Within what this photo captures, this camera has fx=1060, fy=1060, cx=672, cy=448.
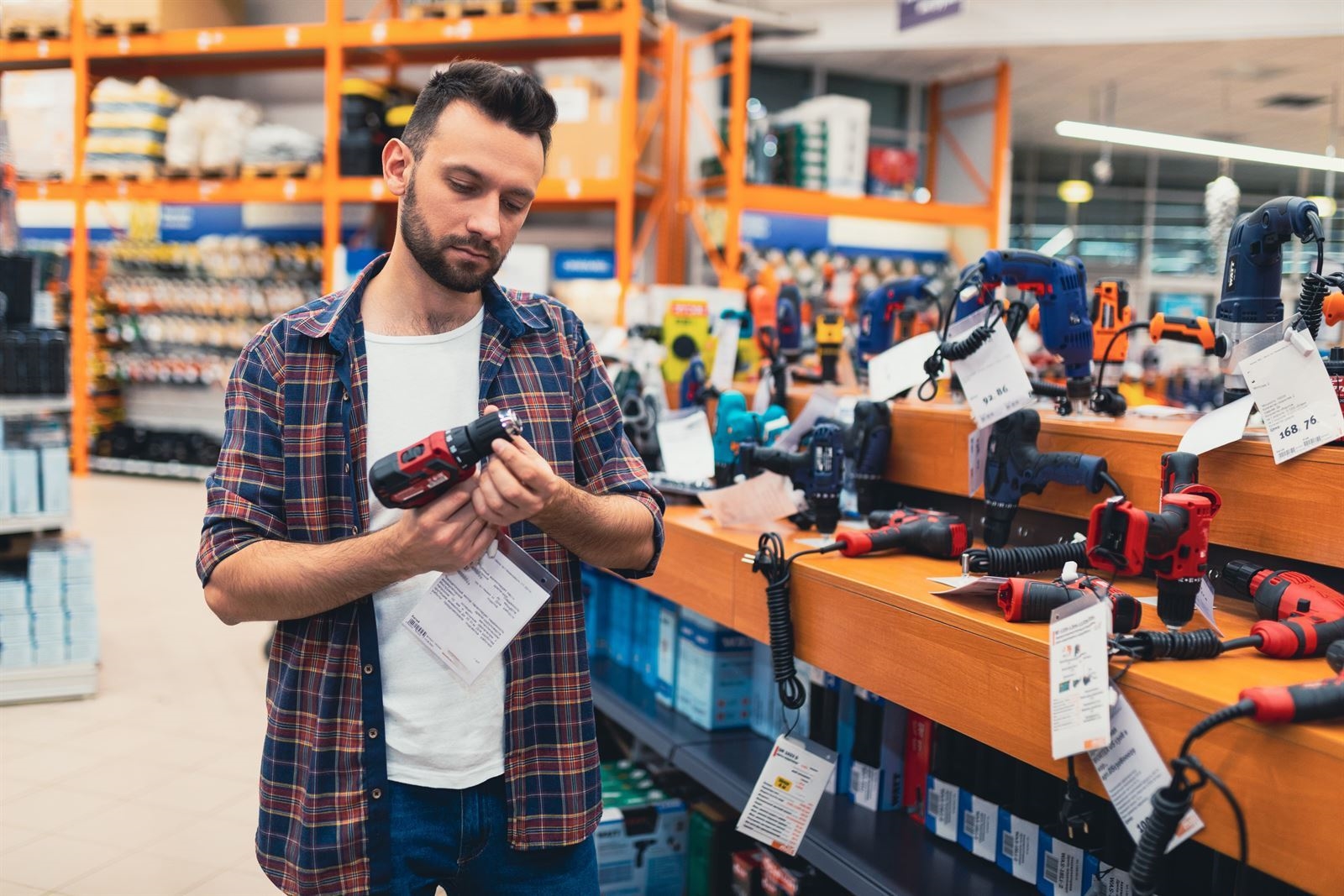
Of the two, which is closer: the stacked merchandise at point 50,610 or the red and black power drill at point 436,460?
the red and black power drill at point 436,460

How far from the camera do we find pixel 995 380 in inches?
77.0

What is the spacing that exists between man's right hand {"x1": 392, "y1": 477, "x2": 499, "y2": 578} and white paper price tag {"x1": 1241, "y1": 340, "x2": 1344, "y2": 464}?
1185mm

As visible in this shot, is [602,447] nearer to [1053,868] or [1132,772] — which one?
[1132,772]

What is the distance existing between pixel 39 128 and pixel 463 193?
912 centimetres

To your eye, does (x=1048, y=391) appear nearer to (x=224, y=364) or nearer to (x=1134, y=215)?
(x=224, y=364)

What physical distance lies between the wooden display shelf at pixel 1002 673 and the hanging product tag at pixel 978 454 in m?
0.18

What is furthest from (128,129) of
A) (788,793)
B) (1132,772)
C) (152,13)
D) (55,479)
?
(1132,772)

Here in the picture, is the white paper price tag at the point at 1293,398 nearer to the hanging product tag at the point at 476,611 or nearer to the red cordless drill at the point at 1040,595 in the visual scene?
the red cordless drill at the point at 1040,595

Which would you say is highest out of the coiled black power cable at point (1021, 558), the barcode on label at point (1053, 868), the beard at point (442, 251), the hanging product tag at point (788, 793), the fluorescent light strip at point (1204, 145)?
the fluorescent light strip at point (1204, 145)

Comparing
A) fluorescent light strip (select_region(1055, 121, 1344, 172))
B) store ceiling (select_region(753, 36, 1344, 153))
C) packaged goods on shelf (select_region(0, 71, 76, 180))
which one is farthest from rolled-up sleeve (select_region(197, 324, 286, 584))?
packaged goods on shelf (select_region(0, 71, 76, 180))

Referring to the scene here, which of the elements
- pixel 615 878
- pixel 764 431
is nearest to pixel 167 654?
pixel 615 878

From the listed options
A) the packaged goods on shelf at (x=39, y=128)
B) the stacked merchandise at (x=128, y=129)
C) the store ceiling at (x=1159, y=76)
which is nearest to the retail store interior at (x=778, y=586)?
the store ceiling at (x=1159, y=76)

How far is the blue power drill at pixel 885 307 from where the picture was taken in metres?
2.84

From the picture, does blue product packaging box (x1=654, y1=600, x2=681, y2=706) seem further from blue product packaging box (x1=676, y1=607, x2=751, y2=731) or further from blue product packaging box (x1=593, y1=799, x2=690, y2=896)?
blue product packaging box (x1=593, y1=799, x2=690, y2=896)
